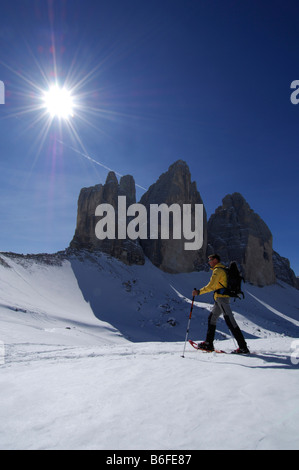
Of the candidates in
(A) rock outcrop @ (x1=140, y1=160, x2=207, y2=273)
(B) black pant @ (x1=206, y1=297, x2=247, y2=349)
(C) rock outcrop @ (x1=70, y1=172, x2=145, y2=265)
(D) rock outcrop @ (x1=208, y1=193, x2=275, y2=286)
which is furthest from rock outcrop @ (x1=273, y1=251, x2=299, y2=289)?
(B) black pant @ (x1=206, y1=297, x2=247, y2=349)

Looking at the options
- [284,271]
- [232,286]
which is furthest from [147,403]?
[284,271]

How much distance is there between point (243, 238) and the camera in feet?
214

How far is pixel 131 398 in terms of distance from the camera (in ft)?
9.36

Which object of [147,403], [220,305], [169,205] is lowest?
[147,403]

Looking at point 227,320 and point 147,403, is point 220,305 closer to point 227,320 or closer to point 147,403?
point 227,320

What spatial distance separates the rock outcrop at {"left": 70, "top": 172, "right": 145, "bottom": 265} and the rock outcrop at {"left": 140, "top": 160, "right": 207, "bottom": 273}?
4.68 metres

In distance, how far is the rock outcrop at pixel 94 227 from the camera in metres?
43.9

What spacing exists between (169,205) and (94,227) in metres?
18.2

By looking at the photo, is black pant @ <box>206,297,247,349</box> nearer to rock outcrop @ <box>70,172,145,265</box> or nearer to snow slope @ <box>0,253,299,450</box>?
snow slope @ <box>0,253,299,450</box>

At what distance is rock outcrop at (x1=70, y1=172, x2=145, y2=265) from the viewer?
4394 centimetres

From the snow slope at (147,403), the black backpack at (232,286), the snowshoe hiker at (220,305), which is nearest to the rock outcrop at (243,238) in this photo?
the snowshoe hiker at (220,305)

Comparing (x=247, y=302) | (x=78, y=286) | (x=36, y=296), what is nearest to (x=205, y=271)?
(x=247, y=302)

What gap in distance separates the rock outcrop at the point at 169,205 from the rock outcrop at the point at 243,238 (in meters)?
10.1
